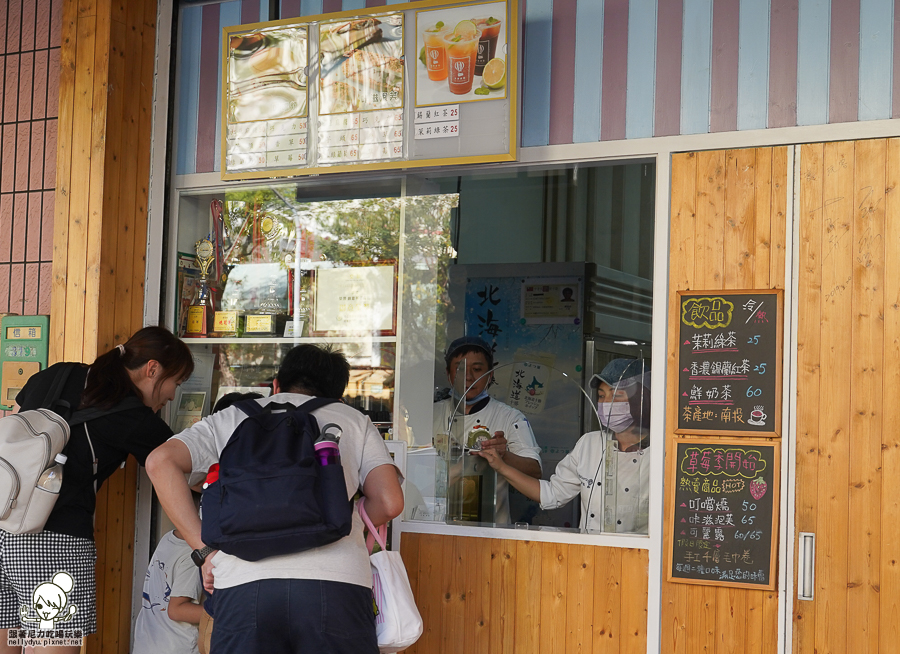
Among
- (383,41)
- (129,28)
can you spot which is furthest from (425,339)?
(129,28)

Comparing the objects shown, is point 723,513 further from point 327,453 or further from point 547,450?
point 327,453

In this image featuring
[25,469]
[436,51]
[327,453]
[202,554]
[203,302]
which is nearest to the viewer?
[327,453]

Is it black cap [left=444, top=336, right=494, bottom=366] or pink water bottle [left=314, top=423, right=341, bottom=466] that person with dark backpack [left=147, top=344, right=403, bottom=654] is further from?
black cap [left=444, top=336, right=494, bottom=366]

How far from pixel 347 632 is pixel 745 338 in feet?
5.26

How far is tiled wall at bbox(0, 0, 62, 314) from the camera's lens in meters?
3.64

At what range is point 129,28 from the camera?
3498mm

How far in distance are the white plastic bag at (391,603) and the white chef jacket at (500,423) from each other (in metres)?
0.87

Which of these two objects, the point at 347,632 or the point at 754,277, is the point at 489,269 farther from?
the point at 347,632

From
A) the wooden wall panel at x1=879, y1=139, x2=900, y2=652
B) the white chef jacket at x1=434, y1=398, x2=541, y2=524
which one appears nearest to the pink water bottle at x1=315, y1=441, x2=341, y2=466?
the white chef jacket at x1=434, y1=398, x2=541, y2=524

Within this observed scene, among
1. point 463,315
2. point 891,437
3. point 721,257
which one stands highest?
point 721,257

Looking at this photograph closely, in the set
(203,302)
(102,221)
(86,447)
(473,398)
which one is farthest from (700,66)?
(86,447)

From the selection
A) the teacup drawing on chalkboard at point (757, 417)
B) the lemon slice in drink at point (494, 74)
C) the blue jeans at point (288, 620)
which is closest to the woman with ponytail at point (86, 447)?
the blue jeans at point (288, 620)

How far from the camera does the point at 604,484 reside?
3080mm

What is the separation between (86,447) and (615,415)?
1843mm
